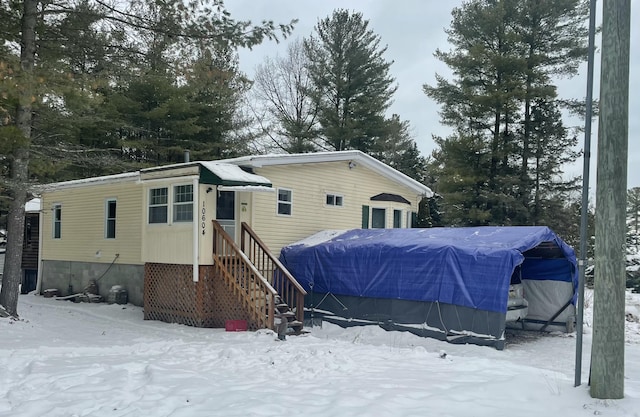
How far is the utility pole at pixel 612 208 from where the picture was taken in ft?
16.6

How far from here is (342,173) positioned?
55.0 feet

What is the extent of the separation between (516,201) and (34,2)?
18.7 m

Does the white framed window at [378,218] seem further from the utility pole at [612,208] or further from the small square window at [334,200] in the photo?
the utility pole at [612,208]

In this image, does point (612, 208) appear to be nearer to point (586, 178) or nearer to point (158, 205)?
point (586, 178)

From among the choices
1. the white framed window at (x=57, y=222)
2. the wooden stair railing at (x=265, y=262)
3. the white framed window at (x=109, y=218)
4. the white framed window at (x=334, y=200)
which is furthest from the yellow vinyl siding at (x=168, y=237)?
the white framed window at (x=57, y=222)

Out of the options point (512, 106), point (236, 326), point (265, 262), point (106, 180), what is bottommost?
point (236, 326)

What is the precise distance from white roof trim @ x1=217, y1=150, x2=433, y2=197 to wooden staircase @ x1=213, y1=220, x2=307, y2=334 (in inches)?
62.9

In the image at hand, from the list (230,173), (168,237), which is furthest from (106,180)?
(230,173)

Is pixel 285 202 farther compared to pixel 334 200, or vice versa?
pixel 334 200

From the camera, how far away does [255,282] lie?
1162 cm

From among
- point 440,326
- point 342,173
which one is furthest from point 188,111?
point 440,326

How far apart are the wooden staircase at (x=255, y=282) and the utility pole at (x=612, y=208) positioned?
6.91 meters

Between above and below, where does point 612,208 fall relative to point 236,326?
above

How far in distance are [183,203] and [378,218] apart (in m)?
7.28
